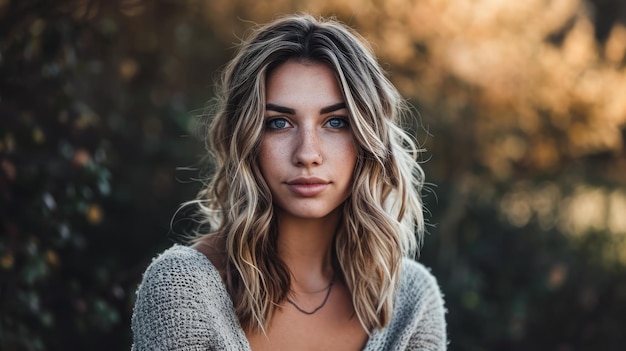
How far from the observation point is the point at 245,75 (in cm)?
249

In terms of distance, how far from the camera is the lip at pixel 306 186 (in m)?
2.41

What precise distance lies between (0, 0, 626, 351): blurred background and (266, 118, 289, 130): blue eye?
1358 mm

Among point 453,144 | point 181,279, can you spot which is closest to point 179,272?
point 181,279

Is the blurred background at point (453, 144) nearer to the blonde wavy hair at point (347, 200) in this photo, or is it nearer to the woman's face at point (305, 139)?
the blonde wavy hair at point (347, 200)

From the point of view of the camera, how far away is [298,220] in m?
2.60

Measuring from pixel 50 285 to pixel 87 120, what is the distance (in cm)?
80

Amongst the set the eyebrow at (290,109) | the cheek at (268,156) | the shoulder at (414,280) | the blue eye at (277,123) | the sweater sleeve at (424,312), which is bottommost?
the sweater sleeve at (424,312)

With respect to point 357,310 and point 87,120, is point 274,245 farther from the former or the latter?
point 87,120

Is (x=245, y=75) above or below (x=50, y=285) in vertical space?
above

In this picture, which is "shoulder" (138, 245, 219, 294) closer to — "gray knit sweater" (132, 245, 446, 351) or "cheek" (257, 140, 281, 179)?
"gray knit sweater" (132, 245, 446, 351)

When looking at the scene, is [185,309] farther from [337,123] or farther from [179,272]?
[337,123]

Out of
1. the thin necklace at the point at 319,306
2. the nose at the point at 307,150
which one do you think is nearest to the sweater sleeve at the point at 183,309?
the thin necklace at the point at 319,306

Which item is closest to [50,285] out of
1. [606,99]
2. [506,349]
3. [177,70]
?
[177,70]

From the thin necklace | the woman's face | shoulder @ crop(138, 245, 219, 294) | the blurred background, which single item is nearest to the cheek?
the woman's face
